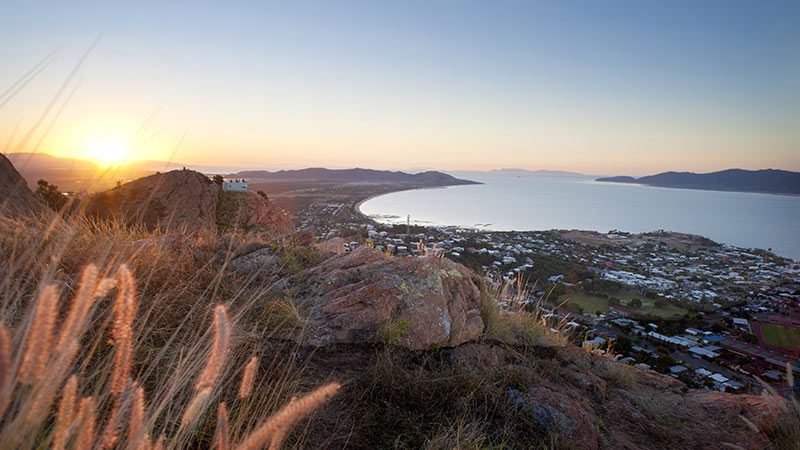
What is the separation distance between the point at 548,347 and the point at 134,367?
430 centimetres

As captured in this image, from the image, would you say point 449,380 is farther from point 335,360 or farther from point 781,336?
point 781,336

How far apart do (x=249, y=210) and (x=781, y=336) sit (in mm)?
26321

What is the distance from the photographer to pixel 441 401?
317 centimetres

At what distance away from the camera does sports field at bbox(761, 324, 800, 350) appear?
1666 centimetres

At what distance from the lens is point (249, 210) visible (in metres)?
21.5

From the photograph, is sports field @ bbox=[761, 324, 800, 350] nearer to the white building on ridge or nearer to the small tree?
the white building on ridge

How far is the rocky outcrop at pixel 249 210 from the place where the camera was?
2039cm

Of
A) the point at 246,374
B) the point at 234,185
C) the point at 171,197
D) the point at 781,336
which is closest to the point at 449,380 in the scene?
the point at 246,374

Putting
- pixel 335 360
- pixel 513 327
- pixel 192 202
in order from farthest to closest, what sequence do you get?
pixel 192 202 → pixel 513 327 → pixel 335 360

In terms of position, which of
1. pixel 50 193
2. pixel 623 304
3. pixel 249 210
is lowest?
pixel 623 304

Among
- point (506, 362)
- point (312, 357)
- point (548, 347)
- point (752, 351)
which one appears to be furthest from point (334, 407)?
point (752, 351)

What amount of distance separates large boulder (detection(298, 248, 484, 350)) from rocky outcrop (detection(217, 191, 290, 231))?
16.0 meters

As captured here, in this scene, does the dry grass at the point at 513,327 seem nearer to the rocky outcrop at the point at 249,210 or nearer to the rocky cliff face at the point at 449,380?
the rocky cliff face at the point at 449,380

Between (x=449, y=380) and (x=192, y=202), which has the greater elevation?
(x=192, y=202)
